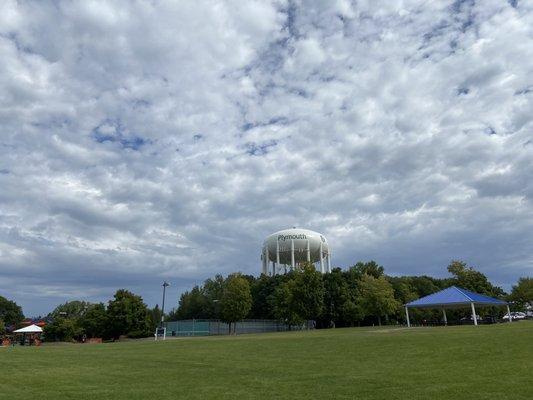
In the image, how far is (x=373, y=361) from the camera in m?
16.6

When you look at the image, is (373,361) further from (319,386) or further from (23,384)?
(23,384)

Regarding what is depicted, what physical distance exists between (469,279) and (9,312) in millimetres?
100612

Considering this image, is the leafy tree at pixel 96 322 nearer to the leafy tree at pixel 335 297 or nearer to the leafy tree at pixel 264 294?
the leafy tree at pixel 264 294

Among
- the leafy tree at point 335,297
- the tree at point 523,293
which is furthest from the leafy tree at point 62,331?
the tree at point 523,293

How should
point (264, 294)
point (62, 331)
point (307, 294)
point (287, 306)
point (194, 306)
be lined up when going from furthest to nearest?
1. point (194, 306)
2. point (264, 294)
3. point (287, 306)
4. point (307, 294)
5. point (62, 331)

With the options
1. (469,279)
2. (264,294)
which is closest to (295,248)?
(264,294)

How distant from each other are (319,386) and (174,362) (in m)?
9.11

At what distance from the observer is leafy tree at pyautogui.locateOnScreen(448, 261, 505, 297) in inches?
2384

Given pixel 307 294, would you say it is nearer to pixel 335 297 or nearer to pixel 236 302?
pixel 236 302

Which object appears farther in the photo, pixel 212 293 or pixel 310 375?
pixel 212 293

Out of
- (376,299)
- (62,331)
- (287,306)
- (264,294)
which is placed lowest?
(62,331)

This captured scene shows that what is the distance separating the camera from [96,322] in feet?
180

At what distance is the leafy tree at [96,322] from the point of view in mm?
53522

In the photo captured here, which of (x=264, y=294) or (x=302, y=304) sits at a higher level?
(x=264, y=294)
